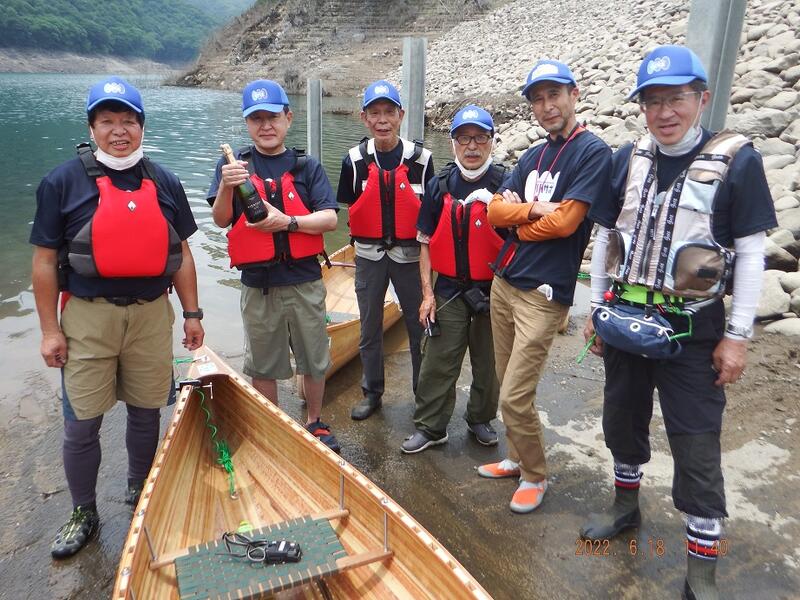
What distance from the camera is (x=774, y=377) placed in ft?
15.9

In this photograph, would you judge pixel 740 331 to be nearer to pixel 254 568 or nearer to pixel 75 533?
pixel 254 568

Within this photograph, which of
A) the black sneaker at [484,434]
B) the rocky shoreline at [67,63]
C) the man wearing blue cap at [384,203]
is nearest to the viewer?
the man wearing blue cap at [384,203]

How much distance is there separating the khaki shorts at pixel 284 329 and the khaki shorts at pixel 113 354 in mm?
586

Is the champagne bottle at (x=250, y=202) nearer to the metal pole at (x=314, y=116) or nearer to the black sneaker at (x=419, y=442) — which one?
the black sneaker at (x=419, y=442)

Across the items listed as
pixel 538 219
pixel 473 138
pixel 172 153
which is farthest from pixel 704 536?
pixel 172 153

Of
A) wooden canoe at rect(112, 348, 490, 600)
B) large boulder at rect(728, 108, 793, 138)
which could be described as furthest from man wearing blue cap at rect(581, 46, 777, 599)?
large boulder at rect(728, 108, 793, 138)

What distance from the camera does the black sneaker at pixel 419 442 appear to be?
420 cm

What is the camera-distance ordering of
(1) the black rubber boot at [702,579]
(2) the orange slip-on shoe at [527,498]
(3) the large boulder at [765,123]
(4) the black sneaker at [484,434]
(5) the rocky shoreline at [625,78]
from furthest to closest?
(3) the large boulder at [765,123] < (5) the rocky shoreline at [625,78] < (4) the black sneaker at [484,434] < (2) the orange slip-on shoe at [527,498] < (1) the black rubber boot at [702,579]

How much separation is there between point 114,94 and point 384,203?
1.82 m

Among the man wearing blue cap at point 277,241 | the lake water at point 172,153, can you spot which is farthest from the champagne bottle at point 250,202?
the lake water at point 172,153

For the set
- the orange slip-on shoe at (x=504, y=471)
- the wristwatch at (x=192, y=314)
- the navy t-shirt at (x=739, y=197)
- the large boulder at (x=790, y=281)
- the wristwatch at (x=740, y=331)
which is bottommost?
the orange slip-on shoe at (x=504, y=471)

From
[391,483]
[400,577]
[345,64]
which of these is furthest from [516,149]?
[345,64]

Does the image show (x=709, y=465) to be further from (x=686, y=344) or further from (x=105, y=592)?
(x=105, y=592)

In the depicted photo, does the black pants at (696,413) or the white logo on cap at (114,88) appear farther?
the white logo on cap at (114,88)
